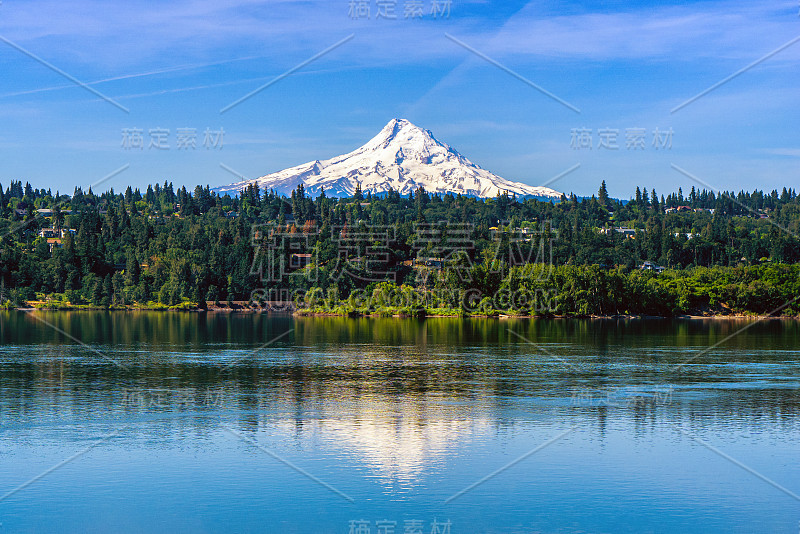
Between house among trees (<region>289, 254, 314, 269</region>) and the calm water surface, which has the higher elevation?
house among trees (<region>289, 254, 314, 269</region>)

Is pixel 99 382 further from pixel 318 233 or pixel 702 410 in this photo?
pixel 318 233

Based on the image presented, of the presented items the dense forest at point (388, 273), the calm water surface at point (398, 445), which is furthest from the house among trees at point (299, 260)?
the calm water surface at point (398, 445)

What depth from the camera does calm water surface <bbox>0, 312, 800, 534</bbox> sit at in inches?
937

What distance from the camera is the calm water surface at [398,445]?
78.1 ft

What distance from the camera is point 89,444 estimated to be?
31.0m

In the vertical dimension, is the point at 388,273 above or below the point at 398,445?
above

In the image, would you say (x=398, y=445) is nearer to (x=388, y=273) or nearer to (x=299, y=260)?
(x=388, y=273)

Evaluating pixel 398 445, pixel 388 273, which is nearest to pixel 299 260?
pixel 388 273

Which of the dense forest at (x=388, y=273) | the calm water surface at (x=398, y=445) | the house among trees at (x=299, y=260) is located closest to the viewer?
the calm water surface at (x=398, y=445)

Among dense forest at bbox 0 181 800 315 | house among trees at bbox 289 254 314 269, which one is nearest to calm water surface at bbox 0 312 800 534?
dense forest at bbox 0 181 800 315

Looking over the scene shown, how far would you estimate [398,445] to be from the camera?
3122 cm

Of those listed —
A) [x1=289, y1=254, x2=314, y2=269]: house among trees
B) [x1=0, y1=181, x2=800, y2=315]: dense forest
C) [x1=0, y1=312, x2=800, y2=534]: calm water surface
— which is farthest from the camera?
[x1=289, y1=254, x2=314, y2=269]: house among trees

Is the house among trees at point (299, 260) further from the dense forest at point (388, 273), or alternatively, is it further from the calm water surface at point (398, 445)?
the calm water surface at point (398, 445)

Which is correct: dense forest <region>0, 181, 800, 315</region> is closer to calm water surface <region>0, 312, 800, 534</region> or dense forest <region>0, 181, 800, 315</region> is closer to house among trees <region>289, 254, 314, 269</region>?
house among trees <region>289, 254, 314, 269</region>
